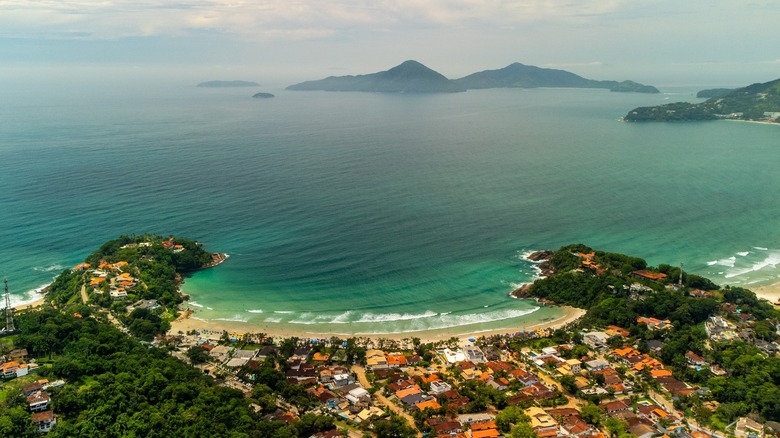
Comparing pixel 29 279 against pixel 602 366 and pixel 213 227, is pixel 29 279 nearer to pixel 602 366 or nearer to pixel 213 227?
pixel 213 227

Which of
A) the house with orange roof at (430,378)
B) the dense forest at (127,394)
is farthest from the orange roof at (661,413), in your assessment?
the dense forest at (127,394)

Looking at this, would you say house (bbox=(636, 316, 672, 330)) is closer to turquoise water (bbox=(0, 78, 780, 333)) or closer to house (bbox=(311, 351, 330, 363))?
turquoise water (bbox=(0, 78, 780, 333))

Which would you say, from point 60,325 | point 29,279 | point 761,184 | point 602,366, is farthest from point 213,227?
point 761,184

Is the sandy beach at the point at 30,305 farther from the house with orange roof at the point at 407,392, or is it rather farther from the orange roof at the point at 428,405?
the orange roof at the point at 428,405

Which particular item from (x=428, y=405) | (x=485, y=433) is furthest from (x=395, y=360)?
(x=485, y=433)

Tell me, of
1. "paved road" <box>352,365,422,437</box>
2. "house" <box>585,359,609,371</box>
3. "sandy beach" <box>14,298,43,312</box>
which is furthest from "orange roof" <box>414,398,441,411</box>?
"sandy beach" <box>14,298,43,312</box>

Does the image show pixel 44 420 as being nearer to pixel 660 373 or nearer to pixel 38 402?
pixel 38 402
